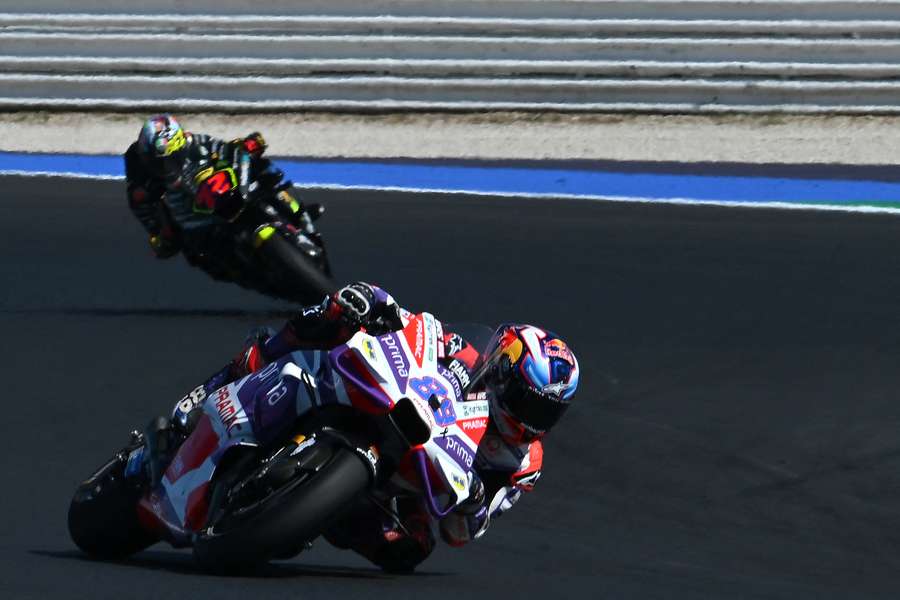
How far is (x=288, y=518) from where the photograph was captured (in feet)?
14.4

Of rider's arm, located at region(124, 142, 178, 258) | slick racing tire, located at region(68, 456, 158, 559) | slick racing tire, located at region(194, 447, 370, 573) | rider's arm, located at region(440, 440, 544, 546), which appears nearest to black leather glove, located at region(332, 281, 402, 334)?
slick racing tire, located at region(194, 447, 370, 573)

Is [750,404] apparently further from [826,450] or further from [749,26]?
[749,26]

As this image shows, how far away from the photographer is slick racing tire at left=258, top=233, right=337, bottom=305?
351 inches

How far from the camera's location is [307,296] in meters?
8.92

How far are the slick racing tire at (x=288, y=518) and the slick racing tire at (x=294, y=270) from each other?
14.2ft

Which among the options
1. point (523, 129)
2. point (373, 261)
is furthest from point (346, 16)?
point (373, 261)

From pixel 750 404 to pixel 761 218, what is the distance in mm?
3474

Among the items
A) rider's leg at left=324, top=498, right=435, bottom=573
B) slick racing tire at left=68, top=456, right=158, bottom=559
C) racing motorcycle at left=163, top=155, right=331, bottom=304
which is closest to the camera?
rider's leg at left=324, top=498, right=435, bottom=573

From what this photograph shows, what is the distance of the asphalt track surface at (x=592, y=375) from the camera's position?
18.2 feet

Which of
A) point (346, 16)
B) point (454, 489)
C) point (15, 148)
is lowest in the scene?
point (15, 148)

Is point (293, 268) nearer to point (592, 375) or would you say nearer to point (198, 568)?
point (592, 375)

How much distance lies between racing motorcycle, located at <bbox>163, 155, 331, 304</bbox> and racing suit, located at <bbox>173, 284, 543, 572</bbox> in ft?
12.2

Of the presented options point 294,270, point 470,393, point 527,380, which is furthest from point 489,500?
point 294,270

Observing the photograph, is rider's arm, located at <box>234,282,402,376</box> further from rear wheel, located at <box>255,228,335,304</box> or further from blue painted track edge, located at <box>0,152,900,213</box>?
blue painted track edge, located at <box>0,152,900,213</box>
